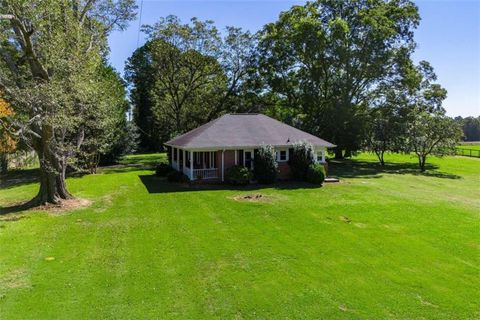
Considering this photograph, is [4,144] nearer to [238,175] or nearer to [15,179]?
[15,179]

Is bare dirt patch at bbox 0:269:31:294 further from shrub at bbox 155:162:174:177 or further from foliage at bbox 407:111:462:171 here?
foliage at bbox 407:111:462:171

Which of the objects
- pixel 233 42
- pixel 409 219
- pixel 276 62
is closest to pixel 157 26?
pixel 233 42

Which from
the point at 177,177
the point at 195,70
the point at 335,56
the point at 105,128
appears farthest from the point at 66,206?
the point at 335,56

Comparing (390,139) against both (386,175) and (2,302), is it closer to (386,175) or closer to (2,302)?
(386,175)

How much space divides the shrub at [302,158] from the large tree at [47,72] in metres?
13.4

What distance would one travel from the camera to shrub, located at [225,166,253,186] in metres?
23.2

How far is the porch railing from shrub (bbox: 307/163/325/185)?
→ 6200 millimetres

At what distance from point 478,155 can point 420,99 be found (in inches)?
732

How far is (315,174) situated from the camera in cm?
2395

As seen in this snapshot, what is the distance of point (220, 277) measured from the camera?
9.82 meters

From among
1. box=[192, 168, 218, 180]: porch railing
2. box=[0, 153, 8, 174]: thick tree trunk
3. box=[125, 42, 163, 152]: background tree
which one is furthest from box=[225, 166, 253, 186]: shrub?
box=[125, 42, 163, 152]: background tree

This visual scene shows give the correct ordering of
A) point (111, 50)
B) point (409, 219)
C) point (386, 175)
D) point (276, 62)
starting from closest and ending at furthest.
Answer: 1. point (409, 219)
2. point (111, 50)
3. point (386, 175)
4. point (276, 62)

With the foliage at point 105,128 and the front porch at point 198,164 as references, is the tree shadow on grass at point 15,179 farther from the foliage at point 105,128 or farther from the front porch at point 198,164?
the front porch at point 198,164

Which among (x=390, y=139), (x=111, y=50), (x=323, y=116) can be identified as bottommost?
(x=390, y=139)
